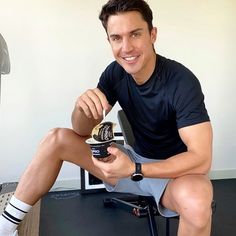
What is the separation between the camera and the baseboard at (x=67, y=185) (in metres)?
2.70

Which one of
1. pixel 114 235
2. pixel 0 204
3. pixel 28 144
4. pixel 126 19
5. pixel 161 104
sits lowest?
pixel 114 235

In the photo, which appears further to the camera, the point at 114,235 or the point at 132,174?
the point at 114,235

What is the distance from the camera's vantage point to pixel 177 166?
1.32 m

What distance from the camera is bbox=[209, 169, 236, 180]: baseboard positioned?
2893 millimetres

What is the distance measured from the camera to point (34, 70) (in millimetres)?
2502

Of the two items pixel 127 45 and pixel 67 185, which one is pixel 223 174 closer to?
pixel 67 185

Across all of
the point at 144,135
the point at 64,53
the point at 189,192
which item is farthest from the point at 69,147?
the point at 64,53

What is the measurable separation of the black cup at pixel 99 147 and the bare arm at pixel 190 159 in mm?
174

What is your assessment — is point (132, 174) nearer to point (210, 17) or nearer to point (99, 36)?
point (99, 36)

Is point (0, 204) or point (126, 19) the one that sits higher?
point (126, 19)

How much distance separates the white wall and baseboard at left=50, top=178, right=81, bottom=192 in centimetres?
3

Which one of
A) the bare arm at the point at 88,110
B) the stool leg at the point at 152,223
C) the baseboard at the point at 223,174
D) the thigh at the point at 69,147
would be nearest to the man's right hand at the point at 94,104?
the bare arm at the point at 88,110

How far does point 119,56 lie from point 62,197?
4.70 ft

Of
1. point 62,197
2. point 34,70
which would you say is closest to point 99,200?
point 62,197
